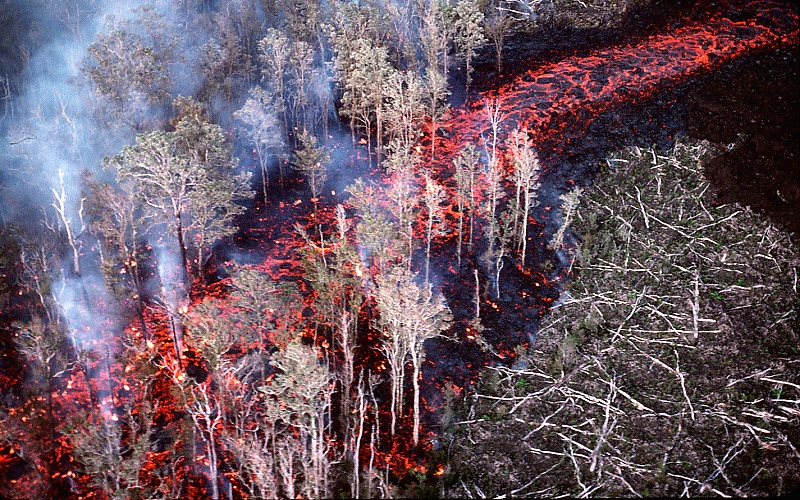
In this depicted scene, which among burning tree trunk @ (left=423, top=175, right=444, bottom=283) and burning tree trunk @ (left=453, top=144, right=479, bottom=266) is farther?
burning tree trunk @ (left=453, top=144, right=479, bottom=266)

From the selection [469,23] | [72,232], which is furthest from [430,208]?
[72,232]

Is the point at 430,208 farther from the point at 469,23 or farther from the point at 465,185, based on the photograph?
the point at 469,23

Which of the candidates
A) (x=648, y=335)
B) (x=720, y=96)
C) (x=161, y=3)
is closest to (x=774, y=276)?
(x=648, y=335)

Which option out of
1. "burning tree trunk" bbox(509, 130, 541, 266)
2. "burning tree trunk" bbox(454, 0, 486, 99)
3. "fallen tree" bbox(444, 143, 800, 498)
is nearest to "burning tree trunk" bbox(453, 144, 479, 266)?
"burning tree trunk" bbox(509, 130, 541, 266)

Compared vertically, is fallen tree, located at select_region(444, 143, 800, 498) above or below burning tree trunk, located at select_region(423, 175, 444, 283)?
below

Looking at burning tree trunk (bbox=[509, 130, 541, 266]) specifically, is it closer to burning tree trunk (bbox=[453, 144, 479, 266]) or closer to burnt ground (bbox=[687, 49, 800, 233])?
burning tree trunk (bbox=[453, 144, 479, 266])

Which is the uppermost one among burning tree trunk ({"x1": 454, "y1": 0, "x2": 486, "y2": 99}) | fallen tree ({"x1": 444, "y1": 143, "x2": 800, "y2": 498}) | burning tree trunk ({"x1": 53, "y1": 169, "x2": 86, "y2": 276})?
burning tree trunk ({"x1": 454, "y1": 0, "x2": 486, "y2": 99})

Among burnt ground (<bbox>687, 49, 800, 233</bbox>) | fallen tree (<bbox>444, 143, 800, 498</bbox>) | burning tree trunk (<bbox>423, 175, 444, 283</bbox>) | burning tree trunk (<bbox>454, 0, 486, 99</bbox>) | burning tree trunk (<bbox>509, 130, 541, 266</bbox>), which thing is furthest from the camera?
burning tree trunk (<bbox>454, 0, 486, 99</bbox>)
